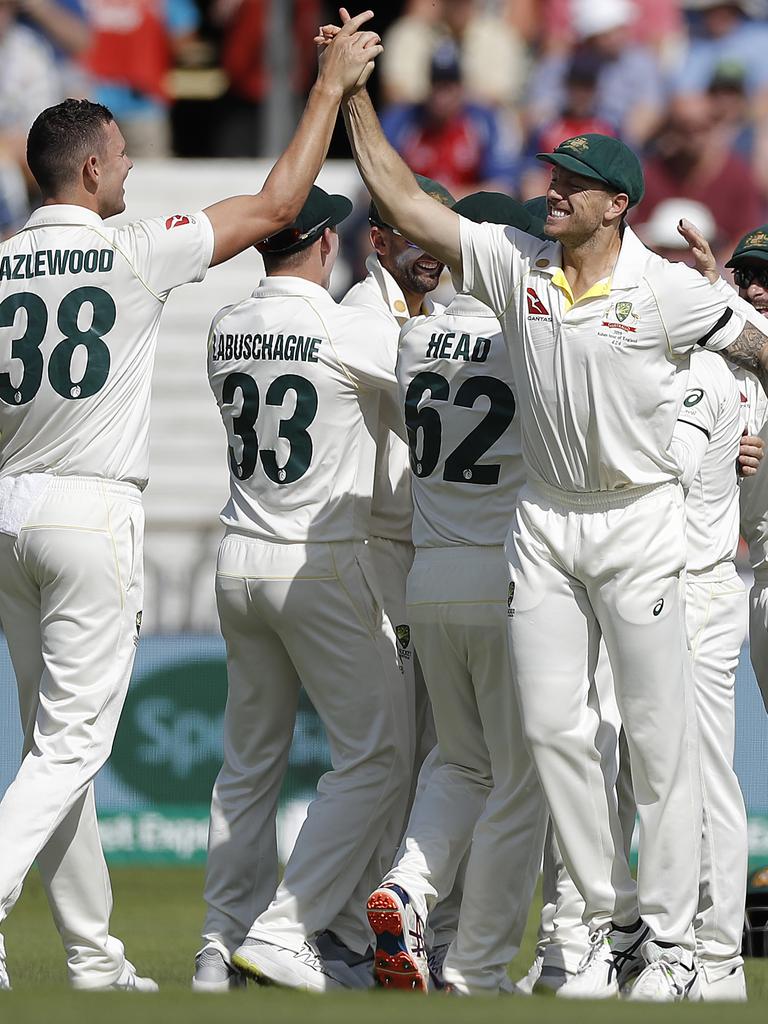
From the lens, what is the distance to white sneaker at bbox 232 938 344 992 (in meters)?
5.82

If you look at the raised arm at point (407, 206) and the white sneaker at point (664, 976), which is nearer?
the white sneaker at point (664, 976)

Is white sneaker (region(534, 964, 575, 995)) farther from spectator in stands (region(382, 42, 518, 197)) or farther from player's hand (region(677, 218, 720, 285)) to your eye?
spectator in stands (region(382, 42, 518, 197))

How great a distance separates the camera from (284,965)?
588 centimetres

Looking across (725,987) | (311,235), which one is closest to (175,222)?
(311,235)

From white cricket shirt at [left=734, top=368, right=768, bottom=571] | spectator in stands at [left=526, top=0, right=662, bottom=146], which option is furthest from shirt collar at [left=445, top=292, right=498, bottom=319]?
spectator in stands at [left=526, top=0, right=662, bottom=146]

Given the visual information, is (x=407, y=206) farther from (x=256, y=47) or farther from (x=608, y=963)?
(x=256, y=47)

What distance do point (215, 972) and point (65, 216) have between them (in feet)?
8.98

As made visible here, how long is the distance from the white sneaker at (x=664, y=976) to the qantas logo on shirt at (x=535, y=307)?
2.02 metres

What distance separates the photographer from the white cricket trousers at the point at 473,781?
577 cm

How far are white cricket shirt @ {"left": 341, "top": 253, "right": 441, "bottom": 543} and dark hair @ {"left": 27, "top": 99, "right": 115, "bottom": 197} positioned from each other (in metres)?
1.41

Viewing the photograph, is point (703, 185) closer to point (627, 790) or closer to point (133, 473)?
point (627, 790)

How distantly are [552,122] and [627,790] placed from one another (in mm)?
9983

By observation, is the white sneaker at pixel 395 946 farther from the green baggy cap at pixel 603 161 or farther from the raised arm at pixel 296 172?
the green baggy cap at pixel 603 161

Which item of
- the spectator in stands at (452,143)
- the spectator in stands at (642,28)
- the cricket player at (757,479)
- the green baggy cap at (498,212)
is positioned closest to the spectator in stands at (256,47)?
the spectator in stands at (452,143)
